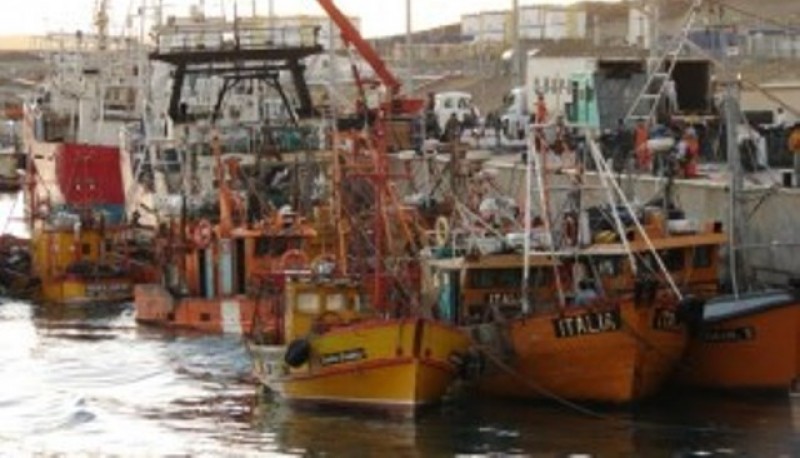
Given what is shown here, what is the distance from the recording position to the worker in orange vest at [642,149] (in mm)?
41031

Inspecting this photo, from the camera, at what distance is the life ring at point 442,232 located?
116ft

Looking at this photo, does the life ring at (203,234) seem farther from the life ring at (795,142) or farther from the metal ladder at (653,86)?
the life ring at (795,142)

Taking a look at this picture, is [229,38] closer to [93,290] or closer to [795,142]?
[93,290]

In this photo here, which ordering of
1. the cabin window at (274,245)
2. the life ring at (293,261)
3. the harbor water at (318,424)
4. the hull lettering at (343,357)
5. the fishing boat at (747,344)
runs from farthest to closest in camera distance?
the cabin window at (274,245) < the life ring at (293,261) < the fishing boat at (747,344) < the hull lettering at (343,357) < the harbor water at (318,424)

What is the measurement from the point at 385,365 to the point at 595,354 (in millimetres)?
3263

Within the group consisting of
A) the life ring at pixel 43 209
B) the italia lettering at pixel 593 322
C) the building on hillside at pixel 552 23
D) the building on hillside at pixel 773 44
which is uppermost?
the building on hillside at pixel 552 23

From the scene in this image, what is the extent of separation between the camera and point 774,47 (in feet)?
318

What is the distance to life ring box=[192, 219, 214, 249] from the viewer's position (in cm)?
4684

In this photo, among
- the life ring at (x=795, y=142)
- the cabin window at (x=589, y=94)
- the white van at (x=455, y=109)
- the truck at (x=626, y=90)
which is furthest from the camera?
the white van at (x=455, y=109)

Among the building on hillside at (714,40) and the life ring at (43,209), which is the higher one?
the building on hillside at (714,40)

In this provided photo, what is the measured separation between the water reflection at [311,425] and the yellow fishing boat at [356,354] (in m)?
0.36

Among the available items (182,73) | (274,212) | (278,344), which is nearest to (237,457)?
(278,344)

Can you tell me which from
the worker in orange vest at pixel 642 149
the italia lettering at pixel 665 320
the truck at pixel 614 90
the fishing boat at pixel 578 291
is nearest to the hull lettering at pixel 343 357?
the fishing boat at pixel 578 291

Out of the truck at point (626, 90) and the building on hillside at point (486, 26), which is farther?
the building on hillside at point (486, 26)
